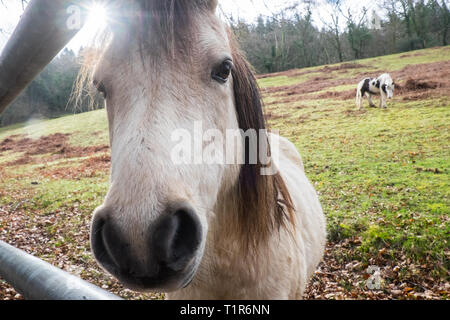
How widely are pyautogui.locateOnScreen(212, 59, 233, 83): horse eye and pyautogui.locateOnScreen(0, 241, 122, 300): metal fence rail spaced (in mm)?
1101

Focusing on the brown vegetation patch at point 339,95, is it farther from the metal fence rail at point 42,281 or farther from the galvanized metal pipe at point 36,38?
the metal fence rail at point 42,281

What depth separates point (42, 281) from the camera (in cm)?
106

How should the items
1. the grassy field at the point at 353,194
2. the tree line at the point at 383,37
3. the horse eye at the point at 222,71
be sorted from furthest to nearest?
the tree line at the point at 383,37
the grassy field at the point at 353,194
the horse eye at the point at 222,71

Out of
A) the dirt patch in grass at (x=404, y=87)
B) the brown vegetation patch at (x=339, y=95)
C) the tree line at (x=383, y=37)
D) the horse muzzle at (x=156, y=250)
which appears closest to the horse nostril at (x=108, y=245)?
the horse muzzle at (x=156, y=250)

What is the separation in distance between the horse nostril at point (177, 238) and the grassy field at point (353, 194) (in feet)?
5.86

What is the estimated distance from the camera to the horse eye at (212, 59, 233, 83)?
1.49 meters

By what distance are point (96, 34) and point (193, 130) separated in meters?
0.98

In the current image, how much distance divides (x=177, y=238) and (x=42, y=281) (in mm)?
516

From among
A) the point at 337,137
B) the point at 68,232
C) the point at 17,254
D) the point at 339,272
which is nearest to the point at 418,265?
the point at 339,272

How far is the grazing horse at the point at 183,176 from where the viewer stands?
104 cm

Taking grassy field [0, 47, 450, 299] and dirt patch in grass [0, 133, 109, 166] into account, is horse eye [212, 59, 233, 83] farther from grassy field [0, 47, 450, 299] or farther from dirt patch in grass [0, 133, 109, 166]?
dirt patch in grass [0, 133, 109, 166]

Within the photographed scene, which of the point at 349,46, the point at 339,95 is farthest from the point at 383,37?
the point at 339,95

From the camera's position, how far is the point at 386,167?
782 cm

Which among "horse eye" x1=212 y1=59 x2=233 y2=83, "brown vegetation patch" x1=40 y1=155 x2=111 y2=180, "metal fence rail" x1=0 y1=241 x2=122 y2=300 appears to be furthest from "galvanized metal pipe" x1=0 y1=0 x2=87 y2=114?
"brown vegetation patch" x1=40 y1=155 x2=111 y2=180
